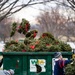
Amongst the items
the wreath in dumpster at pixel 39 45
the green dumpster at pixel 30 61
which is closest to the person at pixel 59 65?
the green dumpster at pixel 30 61

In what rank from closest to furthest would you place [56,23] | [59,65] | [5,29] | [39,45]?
[59,65], [39,45], [56,23], [5,29]

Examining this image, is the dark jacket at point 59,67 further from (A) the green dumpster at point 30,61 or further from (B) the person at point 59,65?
(A) the green dumpster at point 30,61

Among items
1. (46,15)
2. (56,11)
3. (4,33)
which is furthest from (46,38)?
(4,33)

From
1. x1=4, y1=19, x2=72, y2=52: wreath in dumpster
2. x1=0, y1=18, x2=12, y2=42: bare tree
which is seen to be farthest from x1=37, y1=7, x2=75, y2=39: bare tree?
x1=4, y1=19, x2=72, y2=52: wreath in dumpster

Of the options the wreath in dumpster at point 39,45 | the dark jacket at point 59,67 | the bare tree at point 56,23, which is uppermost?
the bare tree at point 56,23

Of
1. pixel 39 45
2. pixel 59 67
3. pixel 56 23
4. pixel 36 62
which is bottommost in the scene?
pixel 59 67

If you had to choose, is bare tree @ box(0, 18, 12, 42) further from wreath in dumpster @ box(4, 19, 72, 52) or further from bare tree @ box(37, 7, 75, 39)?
wreath in dumpster @ box(4, 19, 72, 52)

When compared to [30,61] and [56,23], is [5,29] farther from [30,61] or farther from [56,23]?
[30,61]

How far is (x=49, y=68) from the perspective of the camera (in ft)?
34.7

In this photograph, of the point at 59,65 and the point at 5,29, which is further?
the point at 5,29

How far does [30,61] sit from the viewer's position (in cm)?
1064

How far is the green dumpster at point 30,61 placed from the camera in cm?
1056

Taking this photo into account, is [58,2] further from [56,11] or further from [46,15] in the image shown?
[46,15]

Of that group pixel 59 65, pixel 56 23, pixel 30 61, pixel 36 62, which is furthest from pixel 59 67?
pixel 56 23
